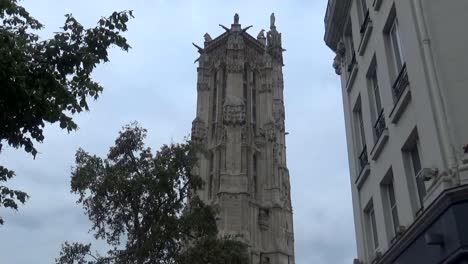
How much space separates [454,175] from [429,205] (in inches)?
30.1

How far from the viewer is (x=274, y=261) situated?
59.6 m

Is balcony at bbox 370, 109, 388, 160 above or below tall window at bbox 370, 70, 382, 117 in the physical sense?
below

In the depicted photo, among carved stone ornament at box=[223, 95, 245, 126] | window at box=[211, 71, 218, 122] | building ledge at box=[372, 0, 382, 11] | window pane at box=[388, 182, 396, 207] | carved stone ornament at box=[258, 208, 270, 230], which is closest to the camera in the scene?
window pane at box=[388, 182, 396, 207]

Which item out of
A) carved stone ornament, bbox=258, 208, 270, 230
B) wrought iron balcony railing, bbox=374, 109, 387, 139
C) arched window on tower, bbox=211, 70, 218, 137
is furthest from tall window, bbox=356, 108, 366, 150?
arched window on tower, bbox=211, 70, 218, 137

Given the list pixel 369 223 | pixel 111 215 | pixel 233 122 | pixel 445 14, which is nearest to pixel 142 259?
pixel 111 215

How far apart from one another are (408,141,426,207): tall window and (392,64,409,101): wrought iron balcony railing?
125cm

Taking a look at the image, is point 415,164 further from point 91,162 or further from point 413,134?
point 91,162

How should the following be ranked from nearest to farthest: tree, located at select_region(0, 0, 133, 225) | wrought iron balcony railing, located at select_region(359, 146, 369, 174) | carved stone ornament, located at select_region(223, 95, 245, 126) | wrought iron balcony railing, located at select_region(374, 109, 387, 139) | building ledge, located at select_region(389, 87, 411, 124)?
1. tree, located at select_region(0, 0, 133, 225)
2. building ledge, located at select_region(389, 87, 411, 124)
3. wrought iron balcony railing, located at select_region(374, 109, 387, 139)
4. wrought iron balcony railing, located at select_region(359, 146, 369, 174)
5. carved stone ornament, located at select_region(223, 95, 245, 126)

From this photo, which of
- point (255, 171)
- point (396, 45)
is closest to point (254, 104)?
point (255, 171)

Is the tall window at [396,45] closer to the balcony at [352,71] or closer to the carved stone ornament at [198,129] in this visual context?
the balcony at [352,71]

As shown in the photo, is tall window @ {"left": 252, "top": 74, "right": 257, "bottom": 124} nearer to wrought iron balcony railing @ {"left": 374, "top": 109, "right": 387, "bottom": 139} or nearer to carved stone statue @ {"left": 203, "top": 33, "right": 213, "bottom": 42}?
carved stone statue @ {"left": 203, "top": 33, "right": 213, "bottom": 42}

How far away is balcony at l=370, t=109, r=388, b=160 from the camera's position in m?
12.8

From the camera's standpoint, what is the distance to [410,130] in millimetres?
11148

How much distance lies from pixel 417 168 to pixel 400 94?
172 centimetres
